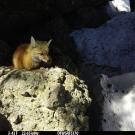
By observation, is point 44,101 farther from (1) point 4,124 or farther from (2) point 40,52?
(2) point 40,52

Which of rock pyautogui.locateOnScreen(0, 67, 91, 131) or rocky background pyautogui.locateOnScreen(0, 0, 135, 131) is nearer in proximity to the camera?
rock pyautogui.locateOnScreen(0, 67, 91, 131)

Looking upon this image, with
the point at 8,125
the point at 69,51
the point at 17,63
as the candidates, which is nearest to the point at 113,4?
the point at 69,51

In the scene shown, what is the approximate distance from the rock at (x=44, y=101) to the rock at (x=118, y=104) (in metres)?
0.52

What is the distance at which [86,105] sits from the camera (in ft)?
22.9

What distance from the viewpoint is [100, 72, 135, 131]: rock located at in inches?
286

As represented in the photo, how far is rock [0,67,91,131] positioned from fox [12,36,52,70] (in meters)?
0.49

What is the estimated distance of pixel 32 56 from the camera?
768 cm

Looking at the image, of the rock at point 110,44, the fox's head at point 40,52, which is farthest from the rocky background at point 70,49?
the fox's head at point 40,52

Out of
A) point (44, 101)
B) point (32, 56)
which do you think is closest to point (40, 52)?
point (32, 56)

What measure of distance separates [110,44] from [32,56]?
3.15 meters

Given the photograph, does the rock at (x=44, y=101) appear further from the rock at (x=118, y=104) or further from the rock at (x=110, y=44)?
the rock at (x=110, y=44)

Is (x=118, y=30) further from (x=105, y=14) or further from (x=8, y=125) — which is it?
(x=8, y=125)

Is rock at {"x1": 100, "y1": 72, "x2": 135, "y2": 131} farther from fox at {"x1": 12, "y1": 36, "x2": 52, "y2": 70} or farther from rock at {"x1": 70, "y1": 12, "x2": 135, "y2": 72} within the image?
rock at {"x1": 70, "y1": 12, "x2": 135, "y2": 72}

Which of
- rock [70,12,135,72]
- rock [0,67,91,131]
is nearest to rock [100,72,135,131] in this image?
rock [0,67,91,131]
